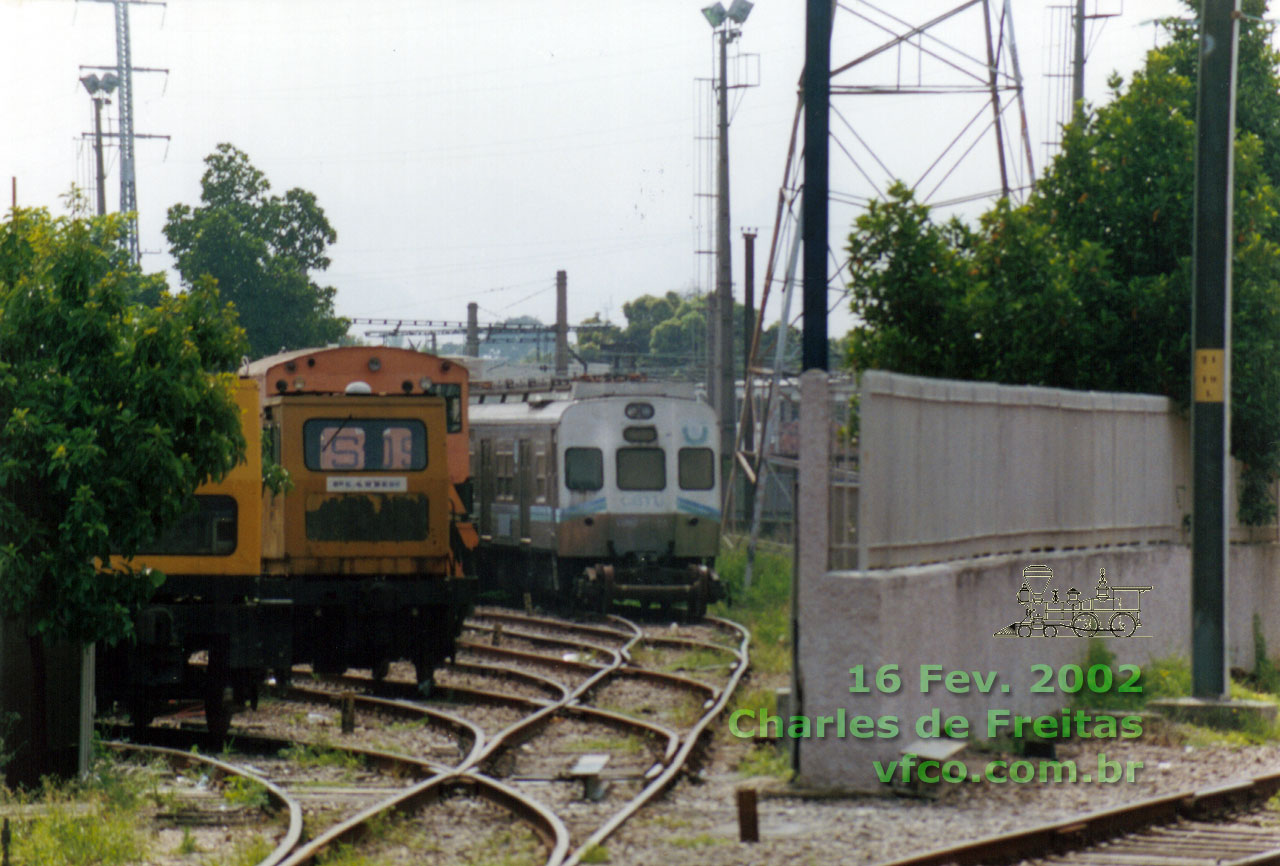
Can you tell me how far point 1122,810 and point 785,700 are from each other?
10.8 feet

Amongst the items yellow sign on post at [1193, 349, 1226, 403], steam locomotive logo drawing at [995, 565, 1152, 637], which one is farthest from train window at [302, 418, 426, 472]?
yellow sign on post at [1193, 349, 1226, 403]

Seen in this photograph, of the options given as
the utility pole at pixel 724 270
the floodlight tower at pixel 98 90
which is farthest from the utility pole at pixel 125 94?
the utility pole at pixel 724 270

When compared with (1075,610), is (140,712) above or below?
below

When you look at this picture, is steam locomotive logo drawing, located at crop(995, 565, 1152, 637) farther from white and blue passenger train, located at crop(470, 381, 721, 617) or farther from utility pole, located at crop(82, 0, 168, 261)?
utility pole, located at crop(82, 0, 168, 261)

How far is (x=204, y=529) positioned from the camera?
46.7 ft

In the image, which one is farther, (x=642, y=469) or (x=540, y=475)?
(x=540, y=475)

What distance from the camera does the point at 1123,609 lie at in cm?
1535

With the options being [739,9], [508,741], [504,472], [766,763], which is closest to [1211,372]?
[766,763]

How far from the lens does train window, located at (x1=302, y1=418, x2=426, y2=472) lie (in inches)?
669

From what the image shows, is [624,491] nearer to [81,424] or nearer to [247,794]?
[247,794]

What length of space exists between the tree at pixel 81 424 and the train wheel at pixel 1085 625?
7.18 m

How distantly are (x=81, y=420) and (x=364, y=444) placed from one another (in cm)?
641

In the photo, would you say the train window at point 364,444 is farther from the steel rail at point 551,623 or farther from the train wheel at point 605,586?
the train wheel at point 605,586

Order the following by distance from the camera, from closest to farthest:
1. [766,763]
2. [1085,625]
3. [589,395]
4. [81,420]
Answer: [81,420]
[766,763]
[1085,625]
[589,395]
